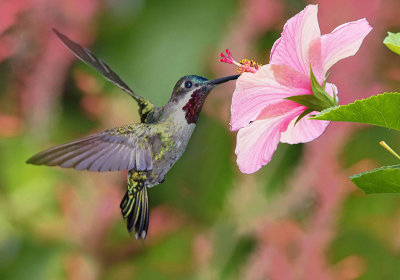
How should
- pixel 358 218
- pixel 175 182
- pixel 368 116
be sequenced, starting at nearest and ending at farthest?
pixel 368 116, pixel 175 182, pixel 358 218

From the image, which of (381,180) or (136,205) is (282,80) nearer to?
(381,180)

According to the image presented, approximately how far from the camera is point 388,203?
1872mm

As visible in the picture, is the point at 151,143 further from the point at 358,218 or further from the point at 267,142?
the point at 358,218

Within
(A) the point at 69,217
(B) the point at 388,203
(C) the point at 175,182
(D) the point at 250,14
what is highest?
(D) the point at 250,14

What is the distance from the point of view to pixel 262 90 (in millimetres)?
436

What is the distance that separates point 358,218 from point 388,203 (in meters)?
0.11

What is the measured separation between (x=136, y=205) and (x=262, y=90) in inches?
12.9

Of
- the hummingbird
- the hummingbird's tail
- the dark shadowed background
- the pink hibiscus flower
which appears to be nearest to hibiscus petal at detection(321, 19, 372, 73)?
the pink hibiscus flower

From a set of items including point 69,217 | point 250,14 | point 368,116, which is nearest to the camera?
point 368,116

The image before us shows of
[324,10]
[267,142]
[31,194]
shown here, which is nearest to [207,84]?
[267,142]

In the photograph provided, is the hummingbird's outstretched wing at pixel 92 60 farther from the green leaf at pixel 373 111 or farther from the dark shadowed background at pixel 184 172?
the dark shadowed background at pixel 184 172

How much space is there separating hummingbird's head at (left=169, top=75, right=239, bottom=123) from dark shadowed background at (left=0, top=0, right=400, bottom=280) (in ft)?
2.46

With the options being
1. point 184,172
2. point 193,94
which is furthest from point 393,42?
point 184,172

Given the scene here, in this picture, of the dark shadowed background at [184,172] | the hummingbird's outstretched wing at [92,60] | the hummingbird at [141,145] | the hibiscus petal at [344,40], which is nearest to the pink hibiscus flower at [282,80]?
the hibiscus petal at [344,40]
